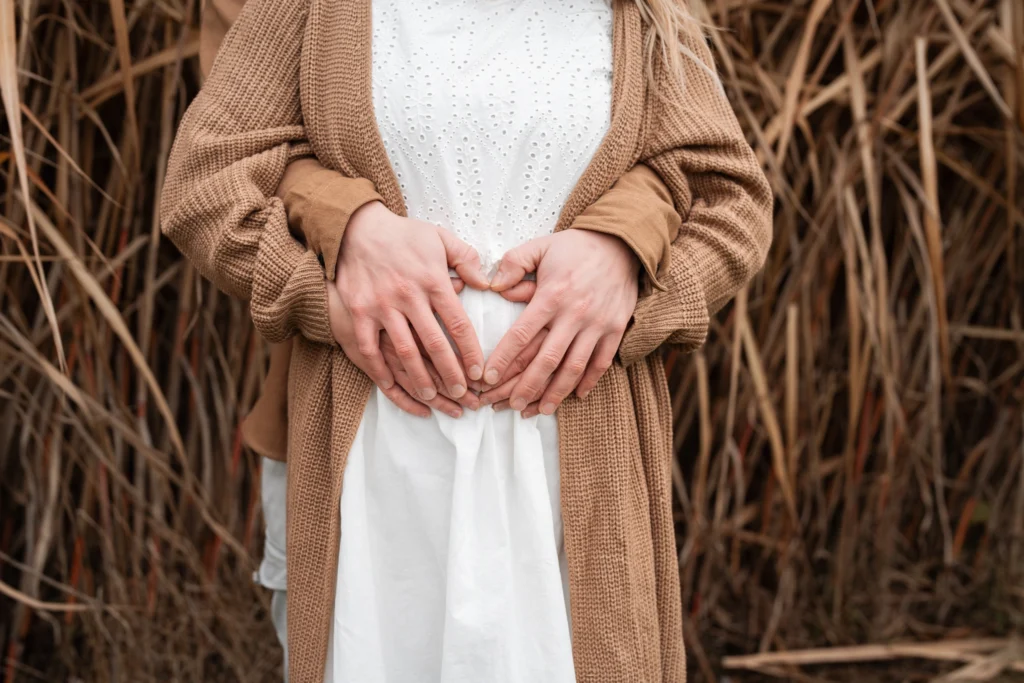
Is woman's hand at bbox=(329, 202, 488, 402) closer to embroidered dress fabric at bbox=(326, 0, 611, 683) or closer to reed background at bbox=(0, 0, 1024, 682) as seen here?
embroidered dress fabric at bbox=(326, 0, 611, 683)

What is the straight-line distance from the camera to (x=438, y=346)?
0.73 m

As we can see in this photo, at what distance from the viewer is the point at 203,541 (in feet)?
4.69

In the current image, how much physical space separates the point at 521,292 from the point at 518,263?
0.09 feet

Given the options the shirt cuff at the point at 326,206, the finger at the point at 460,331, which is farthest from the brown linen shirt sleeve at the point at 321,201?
the finger at the point at 460,331

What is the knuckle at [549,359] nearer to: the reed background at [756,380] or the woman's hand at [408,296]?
the woman's hand at [408,296]

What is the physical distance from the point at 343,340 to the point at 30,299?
Result: 792 millimetres

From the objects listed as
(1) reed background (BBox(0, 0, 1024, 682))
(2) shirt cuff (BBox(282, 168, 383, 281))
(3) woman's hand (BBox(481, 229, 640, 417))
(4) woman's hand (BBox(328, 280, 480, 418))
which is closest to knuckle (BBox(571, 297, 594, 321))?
(3) woman's hand (BBox(481, 229, 640, 417))

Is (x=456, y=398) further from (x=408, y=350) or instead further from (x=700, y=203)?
(x=700, y=203)

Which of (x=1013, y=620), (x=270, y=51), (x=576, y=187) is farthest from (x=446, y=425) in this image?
(x=1013, y=620)

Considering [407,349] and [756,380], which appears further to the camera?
[756,380]

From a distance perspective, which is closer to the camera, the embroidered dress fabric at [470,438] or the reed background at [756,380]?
the embroidered dress fabric at [470,438]

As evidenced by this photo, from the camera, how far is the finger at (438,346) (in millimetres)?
729

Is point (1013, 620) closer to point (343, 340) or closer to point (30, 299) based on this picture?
point (343, 340)

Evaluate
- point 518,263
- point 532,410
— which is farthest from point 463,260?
point 532,410
